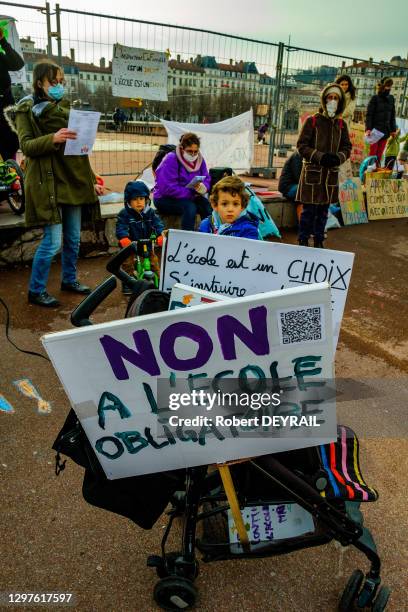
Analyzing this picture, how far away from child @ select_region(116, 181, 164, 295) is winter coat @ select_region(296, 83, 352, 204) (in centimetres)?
210

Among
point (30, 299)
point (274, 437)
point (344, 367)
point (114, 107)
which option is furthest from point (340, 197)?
point (274, 437)

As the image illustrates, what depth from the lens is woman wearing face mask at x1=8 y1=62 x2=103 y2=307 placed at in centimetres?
378

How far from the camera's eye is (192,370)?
1.38 metres

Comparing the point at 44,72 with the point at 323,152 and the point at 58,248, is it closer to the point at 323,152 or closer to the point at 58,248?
the point at 58,248

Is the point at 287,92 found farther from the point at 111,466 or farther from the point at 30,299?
→ the point at 111,466

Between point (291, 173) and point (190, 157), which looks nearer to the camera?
point (190, 157)

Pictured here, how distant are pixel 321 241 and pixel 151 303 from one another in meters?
4.90

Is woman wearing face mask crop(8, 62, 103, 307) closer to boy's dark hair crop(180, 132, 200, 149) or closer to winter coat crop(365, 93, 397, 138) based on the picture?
boy's dark hair crop(180, 132, 200, 149)

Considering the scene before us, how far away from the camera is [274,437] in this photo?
4.83 ft

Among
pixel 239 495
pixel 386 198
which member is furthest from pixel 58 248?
pixel 386 198

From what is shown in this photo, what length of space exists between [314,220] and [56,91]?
3.49m

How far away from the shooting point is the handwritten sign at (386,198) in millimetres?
8164

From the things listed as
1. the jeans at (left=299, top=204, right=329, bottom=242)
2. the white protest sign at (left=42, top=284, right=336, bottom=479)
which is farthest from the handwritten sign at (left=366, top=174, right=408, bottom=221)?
the white protest sign at (left=42, top=284, right=336, bottom=479)

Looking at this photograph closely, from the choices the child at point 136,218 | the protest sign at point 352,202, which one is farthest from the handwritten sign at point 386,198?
the child at point 136,218
